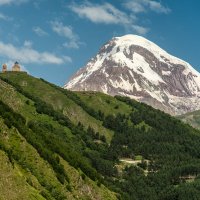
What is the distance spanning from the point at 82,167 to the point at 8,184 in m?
63.8

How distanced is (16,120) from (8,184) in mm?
41699

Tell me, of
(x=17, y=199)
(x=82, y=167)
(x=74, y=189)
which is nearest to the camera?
(x=17, y=199)

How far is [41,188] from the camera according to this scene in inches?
4188

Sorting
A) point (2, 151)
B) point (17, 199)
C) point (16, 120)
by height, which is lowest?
point (17, 199)

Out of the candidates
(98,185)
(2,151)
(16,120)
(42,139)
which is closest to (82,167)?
(98,185)

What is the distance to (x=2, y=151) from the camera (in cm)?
10062

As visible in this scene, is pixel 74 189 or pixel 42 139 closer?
pixel 74 189

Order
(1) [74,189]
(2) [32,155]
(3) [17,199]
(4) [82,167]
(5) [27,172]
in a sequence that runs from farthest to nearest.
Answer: (4) [82,167] < (1) [74,189] < (2) [32,155] < (5) [27,172] < (3) [17,199]

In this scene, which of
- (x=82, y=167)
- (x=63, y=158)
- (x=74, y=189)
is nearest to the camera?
(x=74, y=189)

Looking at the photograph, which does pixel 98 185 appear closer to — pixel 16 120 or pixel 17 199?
pixel 16 120

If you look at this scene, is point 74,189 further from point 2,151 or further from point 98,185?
point 2,151

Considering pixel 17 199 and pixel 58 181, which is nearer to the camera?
pixel 17 199

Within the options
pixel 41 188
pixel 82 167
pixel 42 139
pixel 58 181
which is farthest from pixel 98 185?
pixel 41 188

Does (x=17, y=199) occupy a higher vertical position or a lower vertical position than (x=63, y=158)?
lower
